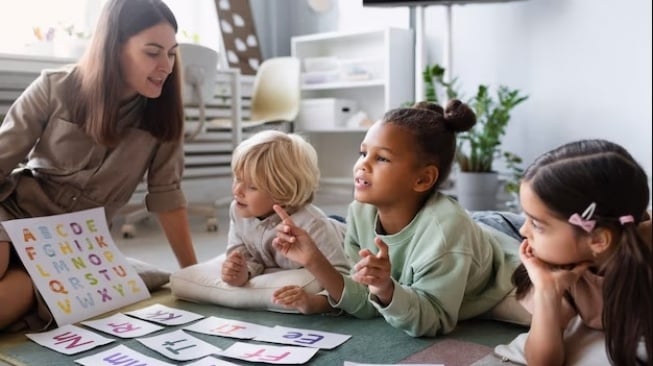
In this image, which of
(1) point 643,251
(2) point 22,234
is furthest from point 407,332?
(2) point 22,234

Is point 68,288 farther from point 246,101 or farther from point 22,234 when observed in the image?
point 246,101

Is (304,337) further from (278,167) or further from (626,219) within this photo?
(626,219)

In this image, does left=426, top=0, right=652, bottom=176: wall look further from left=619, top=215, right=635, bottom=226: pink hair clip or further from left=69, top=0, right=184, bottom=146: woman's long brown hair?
left=619, top=215, right=635, bottom=226: pink hair clip

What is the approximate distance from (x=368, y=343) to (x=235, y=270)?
0.41 m

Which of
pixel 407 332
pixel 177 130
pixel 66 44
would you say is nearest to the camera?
pixel 407 332

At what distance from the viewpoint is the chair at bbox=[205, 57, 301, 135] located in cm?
394

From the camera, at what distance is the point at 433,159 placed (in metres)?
1.34

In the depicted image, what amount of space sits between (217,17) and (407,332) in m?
3.41

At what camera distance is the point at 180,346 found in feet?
4.16

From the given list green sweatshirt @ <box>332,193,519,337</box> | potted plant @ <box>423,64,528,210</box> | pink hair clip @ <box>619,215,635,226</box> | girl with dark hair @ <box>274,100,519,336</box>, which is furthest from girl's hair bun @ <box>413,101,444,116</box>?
potted plant @ <box>423,64,528,210</box>

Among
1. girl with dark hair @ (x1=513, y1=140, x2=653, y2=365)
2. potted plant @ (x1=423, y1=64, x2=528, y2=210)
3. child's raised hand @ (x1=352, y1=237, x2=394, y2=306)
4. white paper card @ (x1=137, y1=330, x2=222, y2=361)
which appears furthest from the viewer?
potted plant @ (x1=423, y1=64, x2=528, y2=210)

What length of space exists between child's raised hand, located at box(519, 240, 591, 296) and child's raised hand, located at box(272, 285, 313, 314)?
56 centimetres

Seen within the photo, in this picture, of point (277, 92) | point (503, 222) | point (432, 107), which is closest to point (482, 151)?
point (277, 92)

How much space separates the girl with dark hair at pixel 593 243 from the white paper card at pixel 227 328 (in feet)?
1.89
